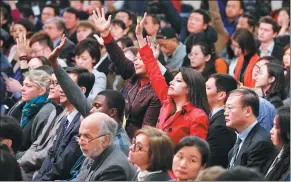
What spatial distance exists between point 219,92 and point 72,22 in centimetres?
590

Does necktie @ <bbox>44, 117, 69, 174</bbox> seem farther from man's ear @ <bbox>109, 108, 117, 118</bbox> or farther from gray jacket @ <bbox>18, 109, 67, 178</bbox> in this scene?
man's ear @ <bbox>109, 108, 117, 118</bbox>

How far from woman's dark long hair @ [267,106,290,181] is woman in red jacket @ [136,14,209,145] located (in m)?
1.01

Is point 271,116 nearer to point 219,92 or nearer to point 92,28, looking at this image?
point 219,92

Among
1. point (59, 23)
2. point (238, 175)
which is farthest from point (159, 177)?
point (59, 23)

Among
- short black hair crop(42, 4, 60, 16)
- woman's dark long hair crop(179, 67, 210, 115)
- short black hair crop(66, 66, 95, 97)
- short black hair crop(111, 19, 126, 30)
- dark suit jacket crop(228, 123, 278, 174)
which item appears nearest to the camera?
dark suit jacket crop(228, 123, 278, 174)

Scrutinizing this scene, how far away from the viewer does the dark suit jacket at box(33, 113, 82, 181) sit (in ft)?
26.2

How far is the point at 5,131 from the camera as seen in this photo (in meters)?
7.52

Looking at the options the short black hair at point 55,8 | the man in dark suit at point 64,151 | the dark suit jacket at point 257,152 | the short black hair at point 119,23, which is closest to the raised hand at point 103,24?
the man in dark suit at point 64,151

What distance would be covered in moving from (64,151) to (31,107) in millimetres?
1246

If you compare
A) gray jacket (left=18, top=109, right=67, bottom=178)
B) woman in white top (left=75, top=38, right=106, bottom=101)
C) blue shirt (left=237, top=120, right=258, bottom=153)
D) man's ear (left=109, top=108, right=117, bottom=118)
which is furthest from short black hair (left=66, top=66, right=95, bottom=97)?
blue shirt (left=237, top=120, right=258, bottom=153)

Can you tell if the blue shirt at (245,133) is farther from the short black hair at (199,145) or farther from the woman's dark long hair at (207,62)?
the woman's dark long hair at (207,62)

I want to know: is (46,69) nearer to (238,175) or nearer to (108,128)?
(108,128)

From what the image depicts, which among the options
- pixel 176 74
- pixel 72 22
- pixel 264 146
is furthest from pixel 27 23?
pixel 264 146

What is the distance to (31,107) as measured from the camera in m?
9.17
